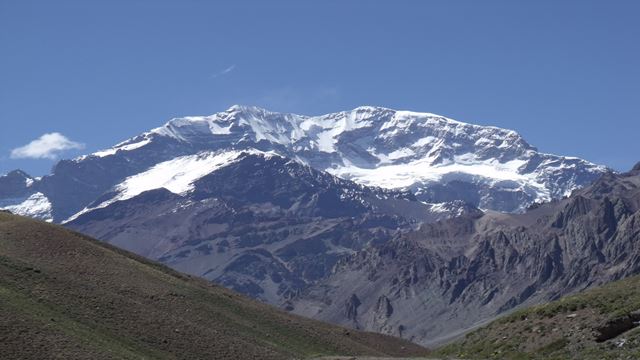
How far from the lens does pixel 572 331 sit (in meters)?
64.8

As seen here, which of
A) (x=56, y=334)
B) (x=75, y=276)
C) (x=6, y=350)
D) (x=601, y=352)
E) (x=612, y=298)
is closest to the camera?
(x=601, y=352)

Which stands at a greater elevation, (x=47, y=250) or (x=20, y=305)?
(x=47, y=250)

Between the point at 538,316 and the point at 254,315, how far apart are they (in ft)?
162

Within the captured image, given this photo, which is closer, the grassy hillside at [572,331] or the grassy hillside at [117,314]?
the grassy hillside at [572,331]

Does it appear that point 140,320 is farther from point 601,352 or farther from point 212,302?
point 601,352

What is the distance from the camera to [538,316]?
69.9 m

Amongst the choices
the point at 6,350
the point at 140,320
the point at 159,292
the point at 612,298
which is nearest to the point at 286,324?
the point at 159,292

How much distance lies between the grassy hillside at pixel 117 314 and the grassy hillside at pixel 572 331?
1061 inches

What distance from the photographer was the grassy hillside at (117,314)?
80.6 metres

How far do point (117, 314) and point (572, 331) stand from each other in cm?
4360

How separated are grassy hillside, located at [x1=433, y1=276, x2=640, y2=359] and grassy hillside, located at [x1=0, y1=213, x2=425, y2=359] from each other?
2694 cm

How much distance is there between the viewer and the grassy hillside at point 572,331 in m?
60.8

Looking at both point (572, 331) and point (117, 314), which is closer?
point (572, 331)

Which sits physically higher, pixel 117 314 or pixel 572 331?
pixel 117 314
